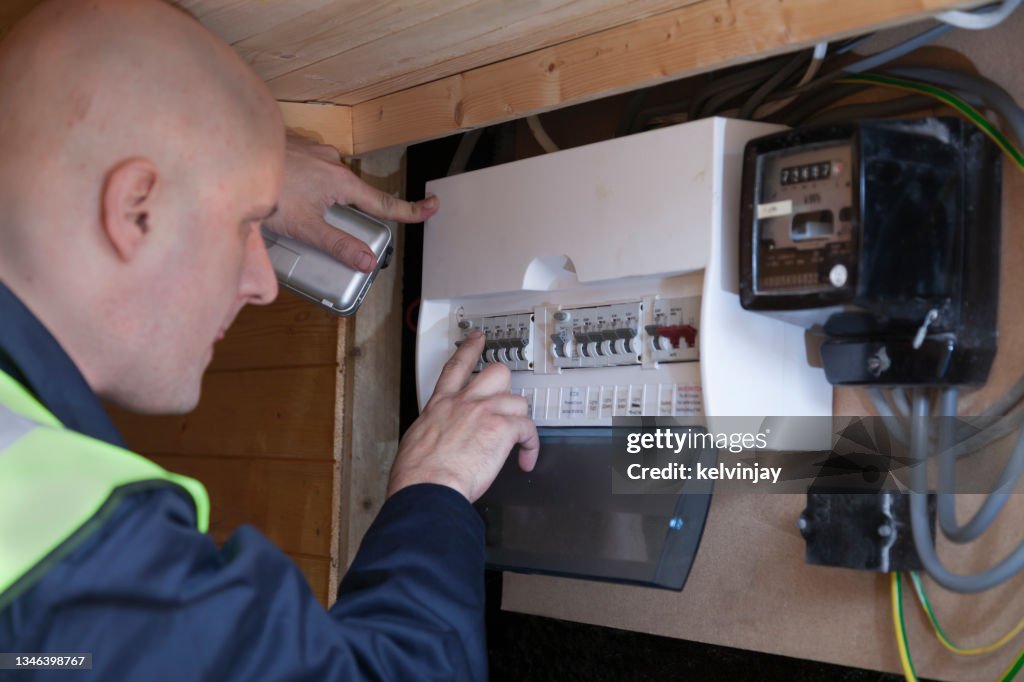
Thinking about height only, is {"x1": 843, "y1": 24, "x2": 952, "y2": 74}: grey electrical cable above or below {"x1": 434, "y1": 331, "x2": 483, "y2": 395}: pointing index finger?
above

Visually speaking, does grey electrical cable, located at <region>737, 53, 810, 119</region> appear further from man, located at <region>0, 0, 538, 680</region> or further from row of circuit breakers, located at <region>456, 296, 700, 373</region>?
man, located at <region>0, 0, 538, 680</region>

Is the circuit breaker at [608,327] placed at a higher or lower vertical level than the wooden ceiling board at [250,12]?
lower

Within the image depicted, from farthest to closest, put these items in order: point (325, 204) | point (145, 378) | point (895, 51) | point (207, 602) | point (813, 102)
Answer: point (325, 204), point (813, 102), point (895, 51), point (145, 378), point (207, 602)

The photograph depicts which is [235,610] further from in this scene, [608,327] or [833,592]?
[833,592]

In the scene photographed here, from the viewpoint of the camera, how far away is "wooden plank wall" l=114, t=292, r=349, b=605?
177 cm

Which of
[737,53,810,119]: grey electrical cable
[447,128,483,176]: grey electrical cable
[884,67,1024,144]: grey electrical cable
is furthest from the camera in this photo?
[447,128,483,176]: grey electrical cable

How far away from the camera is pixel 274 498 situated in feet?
6.15

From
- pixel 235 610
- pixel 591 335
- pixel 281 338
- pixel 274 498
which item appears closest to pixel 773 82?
pixel 591 335

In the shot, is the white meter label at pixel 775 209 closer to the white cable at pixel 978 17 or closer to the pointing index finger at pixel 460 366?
the white cable at pixel 978 17

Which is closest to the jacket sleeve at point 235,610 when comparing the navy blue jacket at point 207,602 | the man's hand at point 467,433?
the navy blue jacket at point 207,602

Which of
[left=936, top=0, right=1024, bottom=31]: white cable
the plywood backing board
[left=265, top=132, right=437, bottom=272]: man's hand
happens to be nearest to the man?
[left=265, top=132, right=437, bottom=272]: man's hand

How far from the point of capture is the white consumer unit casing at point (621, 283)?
1.15 metres

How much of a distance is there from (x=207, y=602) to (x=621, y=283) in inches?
24.0

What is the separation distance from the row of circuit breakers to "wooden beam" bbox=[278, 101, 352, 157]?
0.39 m
